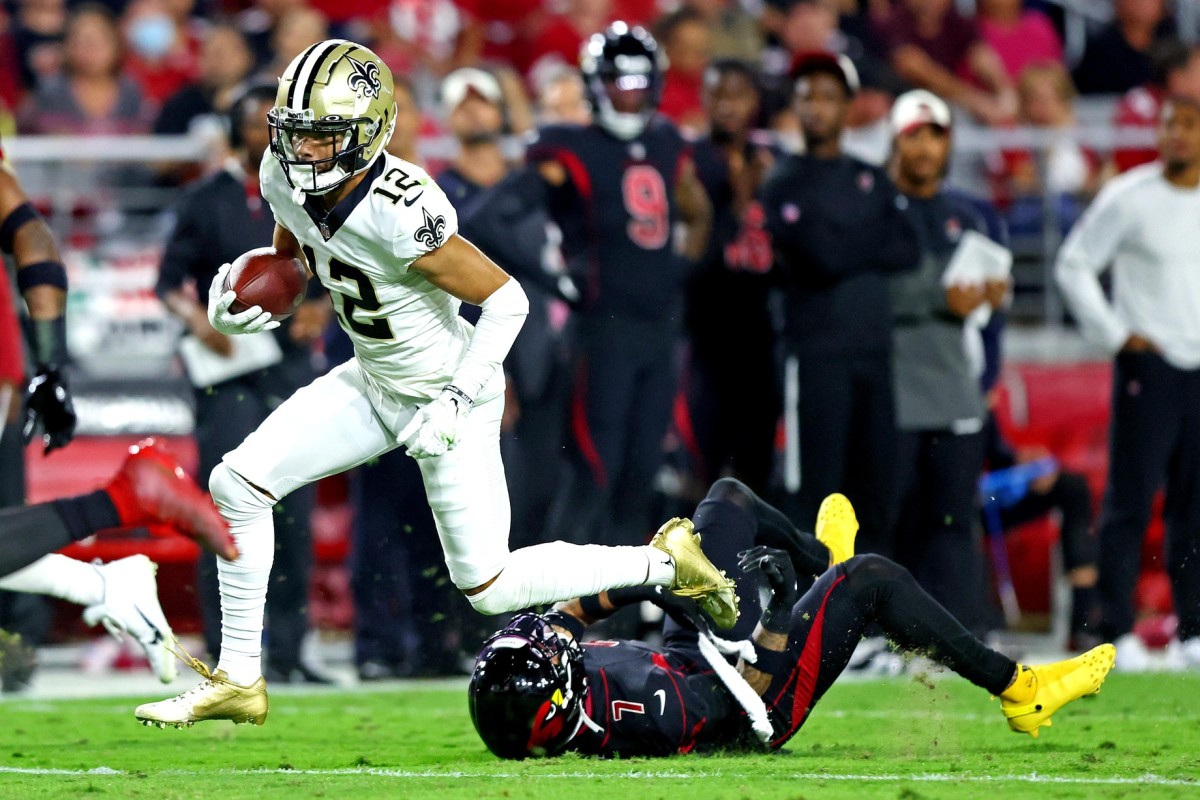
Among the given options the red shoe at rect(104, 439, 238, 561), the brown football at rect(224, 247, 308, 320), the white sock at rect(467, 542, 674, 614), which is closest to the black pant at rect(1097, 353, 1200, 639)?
the white sock at rect(467, 542, 674, 614)

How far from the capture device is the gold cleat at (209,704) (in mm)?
5219

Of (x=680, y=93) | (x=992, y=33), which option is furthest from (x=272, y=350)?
(x=992, y=33)

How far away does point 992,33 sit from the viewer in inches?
459

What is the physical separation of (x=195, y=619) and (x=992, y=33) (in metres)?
6.15

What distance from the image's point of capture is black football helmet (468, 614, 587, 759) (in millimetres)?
4832

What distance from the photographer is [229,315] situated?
531cm

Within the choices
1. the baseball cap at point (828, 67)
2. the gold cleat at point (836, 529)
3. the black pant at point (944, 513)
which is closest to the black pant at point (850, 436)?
the black pant at point (944, 513)

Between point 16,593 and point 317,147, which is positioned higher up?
point 317,147

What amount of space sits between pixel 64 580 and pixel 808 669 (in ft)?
7.58

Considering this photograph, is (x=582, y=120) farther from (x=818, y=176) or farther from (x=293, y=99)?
Answer: (x=293, y=99)

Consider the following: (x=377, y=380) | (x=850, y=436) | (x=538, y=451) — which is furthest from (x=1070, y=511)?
(x=377, y=380)

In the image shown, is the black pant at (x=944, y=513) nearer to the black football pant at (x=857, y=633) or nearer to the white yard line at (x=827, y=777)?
the black football pant at (x=857, y=633)

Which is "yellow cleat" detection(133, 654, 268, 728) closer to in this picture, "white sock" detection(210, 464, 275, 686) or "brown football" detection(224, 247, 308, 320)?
"white sock" detection(210, 464, 275, 686)

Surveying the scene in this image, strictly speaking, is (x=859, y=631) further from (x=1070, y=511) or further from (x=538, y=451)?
(x=1070, y=511)
